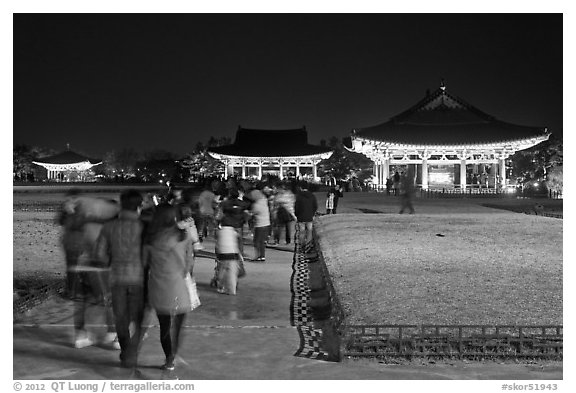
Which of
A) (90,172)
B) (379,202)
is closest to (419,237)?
(379,202)

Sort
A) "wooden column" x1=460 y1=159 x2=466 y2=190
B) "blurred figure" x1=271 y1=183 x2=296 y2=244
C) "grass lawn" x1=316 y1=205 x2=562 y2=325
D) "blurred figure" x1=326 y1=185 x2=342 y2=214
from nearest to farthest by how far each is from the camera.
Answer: "grass lawn" x1=316 y1=205 x2=562 y2=325 < "blurred figure" x1=271 y1=183 x2=296 y2=244 < "blurred figure" x1=326 y1=185 x2=342 y2=214 < "wooden column" x1=460 y1=159 x2=466 y2=190

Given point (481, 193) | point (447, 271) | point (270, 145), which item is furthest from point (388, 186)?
point (447, 271)

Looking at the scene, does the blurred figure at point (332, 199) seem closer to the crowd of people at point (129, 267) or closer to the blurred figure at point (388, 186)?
the crowd of people at point (129, 267)

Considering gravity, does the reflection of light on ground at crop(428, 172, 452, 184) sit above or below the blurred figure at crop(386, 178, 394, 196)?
above

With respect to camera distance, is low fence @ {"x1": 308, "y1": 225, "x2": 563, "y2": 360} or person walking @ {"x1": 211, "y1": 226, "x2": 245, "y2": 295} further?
person walking @ {"x1": 211, "y1": 226, "x2": 245, "y2": 295}

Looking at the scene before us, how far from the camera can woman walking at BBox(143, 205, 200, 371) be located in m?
5.90

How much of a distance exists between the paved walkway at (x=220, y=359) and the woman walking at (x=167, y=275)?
42 cm

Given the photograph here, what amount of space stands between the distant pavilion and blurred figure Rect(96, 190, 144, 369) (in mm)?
52793

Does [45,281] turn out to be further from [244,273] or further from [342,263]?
[342,263]

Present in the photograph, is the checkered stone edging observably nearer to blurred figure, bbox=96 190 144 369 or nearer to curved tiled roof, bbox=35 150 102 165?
blurred figure, bbox=96 190 144 369

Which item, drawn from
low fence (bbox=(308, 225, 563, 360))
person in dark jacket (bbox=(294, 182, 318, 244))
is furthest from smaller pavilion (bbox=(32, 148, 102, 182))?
low fence (bbox=(308, 225, 563, 360))

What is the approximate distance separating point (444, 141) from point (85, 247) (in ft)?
124

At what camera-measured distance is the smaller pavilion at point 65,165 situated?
324 ft

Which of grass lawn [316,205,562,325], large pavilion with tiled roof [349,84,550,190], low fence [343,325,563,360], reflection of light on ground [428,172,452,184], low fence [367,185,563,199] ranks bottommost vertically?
low fence [343,325,563,360]
